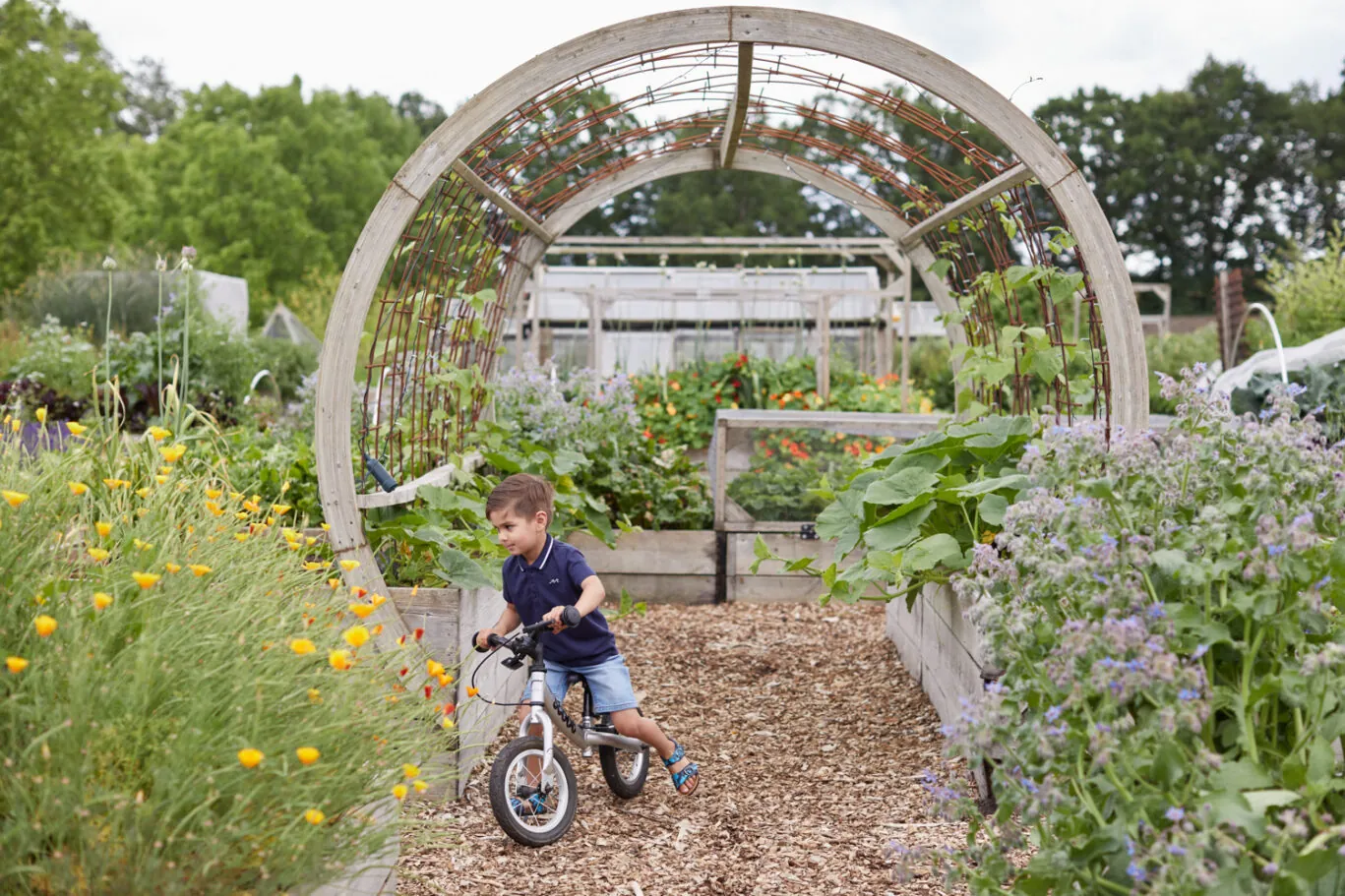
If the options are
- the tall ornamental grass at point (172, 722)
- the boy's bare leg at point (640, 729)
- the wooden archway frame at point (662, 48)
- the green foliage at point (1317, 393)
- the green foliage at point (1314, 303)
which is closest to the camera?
the tall ornamental grass at point (172, 722)

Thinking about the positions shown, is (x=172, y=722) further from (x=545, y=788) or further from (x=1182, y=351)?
(x=1182, y=351)

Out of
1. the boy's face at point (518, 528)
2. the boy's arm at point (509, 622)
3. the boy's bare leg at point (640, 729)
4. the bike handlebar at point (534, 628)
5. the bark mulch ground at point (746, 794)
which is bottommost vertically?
the bark mulch ground at point (746, 794)

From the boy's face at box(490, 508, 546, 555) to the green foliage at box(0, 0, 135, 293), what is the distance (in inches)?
649

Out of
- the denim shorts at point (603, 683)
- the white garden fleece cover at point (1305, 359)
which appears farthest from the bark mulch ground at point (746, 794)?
the white garden fleece cover at point (1305, 359)

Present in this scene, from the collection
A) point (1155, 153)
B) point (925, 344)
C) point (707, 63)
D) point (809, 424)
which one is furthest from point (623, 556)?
point (1155, 153)

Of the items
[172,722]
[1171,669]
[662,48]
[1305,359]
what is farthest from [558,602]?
[1305,359]

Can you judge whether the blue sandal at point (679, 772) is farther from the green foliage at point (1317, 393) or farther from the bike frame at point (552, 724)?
the green foliage at point (1317, 393)

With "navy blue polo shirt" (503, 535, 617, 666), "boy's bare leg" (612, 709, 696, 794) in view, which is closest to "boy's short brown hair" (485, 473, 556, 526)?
"navy blue polo shirt" (503, 535, 617, 666)

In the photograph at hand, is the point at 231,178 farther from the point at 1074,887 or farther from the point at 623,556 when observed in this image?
the point at 1074,887

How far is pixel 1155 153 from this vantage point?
33219mm

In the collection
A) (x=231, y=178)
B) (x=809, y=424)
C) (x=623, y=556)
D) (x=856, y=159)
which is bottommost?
(x=623, y=556)

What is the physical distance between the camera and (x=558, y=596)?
3.07 metres

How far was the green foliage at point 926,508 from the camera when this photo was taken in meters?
3.20

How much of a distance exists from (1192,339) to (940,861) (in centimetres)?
1508
